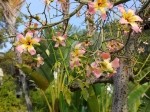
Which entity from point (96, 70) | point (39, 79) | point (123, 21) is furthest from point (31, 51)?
point (39, 79)

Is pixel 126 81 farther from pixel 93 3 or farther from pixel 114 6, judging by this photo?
pixel 93 3

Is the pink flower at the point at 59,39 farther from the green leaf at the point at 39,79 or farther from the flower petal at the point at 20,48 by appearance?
the green leaf at the point at 39,79

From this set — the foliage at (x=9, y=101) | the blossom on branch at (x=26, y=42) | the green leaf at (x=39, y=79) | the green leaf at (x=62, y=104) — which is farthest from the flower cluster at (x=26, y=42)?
the foliage at (x=9, y=101)

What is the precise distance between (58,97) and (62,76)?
32 centimetres

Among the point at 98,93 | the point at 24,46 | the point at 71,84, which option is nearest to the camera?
the point at 24,46

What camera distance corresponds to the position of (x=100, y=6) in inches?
71.5

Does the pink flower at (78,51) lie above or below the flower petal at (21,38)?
below

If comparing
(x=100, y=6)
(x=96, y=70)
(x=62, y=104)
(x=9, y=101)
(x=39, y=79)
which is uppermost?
(x=100, y=6)

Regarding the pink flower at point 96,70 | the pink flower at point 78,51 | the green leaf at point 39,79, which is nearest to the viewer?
the pink flower at point 96,70

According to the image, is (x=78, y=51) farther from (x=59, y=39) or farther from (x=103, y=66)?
(x=103, y=66)

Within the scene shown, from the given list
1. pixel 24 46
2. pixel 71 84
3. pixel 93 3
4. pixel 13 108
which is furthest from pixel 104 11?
pixel 13 108

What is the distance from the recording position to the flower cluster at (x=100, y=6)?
1.79 meters

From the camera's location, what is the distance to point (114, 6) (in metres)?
2.02

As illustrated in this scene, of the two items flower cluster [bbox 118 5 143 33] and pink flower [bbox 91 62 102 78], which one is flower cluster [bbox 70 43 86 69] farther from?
flower cluster [bbox 118 5 143 33]
